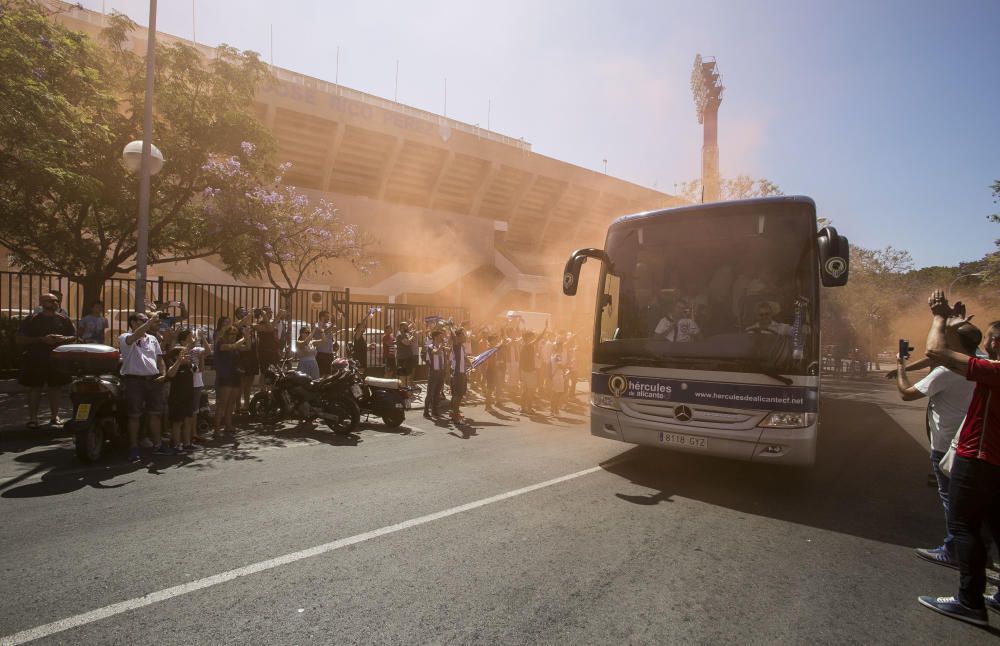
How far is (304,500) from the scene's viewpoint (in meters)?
4.75

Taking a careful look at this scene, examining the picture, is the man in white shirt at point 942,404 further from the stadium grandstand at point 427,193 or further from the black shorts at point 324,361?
the stadium grandstand at point 427,193

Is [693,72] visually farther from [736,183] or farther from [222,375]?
[222,375]

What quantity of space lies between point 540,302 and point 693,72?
3329cm

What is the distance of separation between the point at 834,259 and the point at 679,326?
4.95 feet

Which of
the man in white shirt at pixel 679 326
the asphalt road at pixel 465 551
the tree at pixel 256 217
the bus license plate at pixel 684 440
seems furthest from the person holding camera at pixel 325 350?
the bus license plate at pixel 684 440

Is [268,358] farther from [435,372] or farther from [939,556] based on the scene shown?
[939,556]

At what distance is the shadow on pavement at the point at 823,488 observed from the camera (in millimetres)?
4574

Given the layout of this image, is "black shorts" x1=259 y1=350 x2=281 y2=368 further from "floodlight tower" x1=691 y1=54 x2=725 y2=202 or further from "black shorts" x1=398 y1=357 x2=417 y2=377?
"floodlight tower" x1=691 y1=54 x2=725 y2=202

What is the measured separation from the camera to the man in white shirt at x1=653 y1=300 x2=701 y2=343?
545cm

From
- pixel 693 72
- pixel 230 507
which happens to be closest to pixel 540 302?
pixel 693 72

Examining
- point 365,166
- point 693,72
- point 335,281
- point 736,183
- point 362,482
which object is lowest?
point 362,482

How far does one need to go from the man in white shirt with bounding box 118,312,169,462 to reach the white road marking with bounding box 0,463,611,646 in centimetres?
383

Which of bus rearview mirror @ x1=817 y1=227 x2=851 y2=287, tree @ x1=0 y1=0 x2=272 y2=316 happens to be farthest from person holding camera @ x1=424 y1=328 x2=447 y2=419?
bus rearview mirror @ x1=817 y1=227 x2=851 y2=287

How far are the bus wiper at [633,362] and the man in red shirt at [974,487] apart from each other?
8.27 feet
